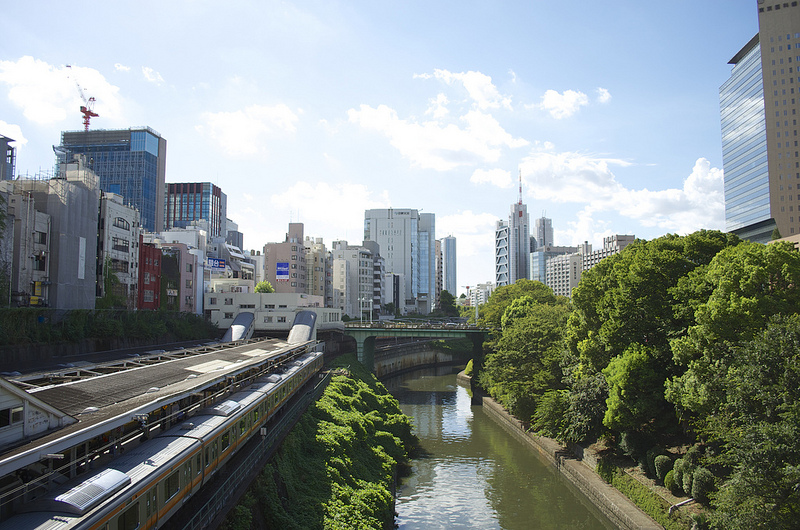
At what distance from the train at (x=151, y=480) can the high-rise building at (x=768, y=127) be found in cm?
8588

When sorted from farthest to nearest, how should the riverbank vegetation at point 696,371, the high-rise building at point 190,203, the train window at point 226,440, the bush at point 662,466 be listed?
the high-rise building at point 190,203, the bush at point 662,466, the train window at point 226,440, the riverbank vegetation at point 696,371

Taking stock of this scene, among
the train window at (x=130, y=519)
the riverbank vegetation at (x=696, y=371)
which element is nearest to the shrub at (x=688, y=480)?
the riverbank vegetation at (x=696, y=371)

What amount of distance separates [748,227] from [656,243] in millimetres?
70442

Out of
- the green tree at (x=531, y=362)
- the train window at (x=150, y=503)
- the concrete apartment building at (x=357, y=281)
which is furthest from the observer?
the concrete apartment building at (x=357, y=281)

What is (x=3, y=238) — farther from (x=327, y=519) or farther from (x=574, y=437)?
(x=574, y=437)

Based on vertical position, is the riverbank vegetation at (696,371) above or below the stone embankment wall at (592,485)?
above

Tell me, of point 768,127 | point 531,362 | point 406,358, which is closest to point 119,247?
point 531,362

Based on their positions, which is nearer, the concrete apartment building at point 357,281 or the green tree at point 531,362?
the green tree at point 531,362

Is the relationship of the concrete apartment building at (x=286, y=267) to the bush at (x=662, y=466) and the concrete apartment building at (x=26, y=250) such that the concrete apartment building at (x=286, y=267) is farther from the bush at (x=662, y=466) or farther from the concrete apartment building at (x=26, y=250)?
the bush at (x=662, y=466)

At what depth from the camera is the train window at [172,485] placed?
39.2 feet

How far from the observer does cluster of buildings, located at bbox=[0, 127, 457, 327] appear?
→ 38.4 metres

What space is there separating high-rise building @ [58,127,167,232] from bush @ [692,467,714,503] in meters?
154

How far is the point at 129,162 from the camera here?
155m

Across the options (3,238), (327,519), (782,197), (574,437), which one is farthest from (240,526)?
(782,197)
